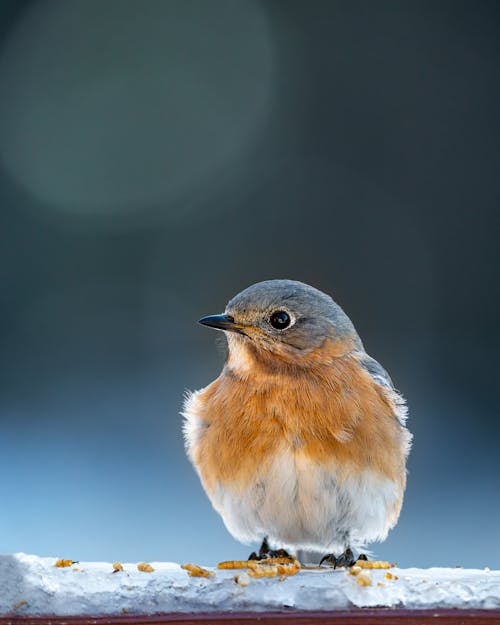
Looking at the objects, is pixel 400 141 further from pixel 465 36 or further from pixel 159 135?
pixel 159 135

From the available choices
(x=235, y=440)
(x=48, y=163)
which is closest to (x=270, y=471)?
(x=235, y=440)

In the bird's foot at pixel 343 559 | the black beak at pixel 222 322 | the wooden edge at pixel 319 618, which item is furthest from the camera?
the bird's foot at pixel 343 559

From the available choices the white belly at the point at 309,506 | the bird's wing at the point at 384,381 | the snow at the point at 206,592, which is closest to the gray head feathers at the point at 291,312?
the bird's wing at the point at 384,381

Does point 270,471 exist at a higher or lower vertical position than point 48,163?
lower

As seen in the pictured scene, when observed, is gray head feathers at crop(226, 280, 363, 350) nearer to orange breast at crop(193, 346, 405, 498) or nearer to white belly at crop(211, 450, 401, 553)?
orange breast at crop(193, 346, 405, 498)

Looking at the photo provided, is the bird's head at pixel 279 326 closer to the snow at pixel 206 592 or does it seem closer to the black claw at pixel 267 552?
the black claw at pixel 267 552

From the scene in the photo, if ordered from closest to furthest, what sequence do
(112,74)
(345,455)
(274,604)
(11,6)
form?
1. (274,604)
2. (345,455)
3. (11,6)
4. (112,74)
